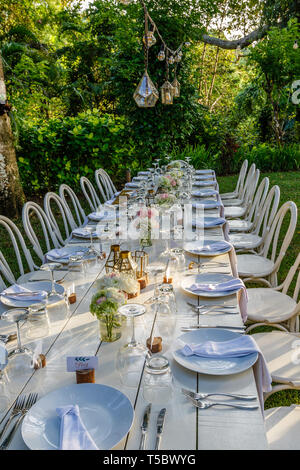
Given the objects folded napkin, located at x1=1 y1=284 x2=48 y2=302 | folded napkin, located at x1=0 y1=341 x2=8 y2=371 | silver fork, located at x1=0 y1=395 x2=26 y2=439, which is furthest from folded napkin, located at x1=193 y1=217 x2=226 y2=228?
silver fork, located at x1=0 y1=395 x2=26 y2=439

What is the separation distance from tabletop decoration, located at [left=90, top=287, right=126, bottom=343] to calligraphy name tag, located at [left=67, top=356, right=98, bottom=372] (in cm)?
21

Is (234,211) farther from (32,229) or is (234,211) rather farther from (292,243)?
(32,229)

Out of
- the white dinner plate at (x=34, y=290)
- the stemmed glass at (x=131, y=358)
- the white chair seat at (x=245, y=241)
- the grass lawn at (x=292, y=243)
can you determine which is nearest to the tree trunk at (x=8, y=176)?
the grass lawn at (x=292, y=243)

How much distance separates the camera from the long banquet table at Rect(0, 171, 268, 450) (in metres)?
1.13

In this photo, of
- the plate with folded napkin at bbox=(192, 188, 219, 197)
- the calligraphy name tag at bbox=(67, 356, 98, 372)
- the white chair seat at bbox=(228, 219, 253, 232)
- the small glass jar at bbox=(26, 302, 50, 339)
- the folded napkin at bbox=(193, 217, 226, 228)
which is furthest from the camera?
the plate with folded napkin at bbox=(192, 188, 219, 197)

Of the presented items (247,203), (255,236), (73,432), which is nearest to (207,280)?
(73,432)

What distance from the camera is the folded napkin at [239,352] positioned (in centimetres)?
147

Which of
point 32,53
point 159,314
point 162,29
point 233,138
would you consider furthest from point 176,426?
point 32,53

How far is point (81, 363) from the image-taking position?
1.40 m

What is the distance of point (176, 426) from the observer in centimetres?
117

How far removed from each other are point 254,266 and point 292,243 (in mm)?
2394

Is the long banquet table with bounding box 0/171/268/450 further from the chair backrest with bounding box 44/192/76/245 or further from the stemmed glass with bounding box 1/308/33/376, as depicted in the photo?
the chair backrest with bounding box 44/192/76/245

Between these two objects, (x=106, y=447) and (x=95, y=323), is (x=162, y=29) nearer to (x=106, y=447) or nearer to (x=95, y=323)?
(x=95, y=323)

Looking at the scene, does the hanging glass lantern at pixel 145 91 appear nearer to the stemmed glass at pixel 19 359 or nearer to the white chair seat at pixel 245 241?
the white chair seat at pixel 245 241
